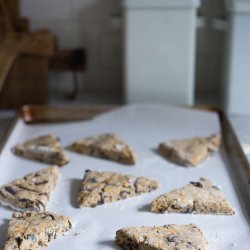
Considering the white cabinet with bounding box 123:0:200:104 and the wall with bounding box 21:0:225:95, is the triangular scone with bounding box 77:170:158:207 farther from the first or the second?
the wall with bounding box 21:0:225:95

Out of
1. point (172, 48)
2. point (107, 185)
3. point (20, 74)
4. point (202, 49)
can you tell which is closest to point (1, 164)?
point (107, 185)

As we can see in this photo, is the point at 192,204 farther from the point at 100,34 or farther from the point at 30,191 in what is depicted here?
the point at 100,34

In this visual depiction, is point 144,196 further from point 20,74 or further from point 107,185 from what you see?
point 20,74

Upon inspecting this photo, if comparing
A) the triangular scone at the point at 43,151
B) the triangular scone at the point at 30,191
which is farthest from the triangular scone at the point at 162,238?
the triangular scone at the point at 43,151

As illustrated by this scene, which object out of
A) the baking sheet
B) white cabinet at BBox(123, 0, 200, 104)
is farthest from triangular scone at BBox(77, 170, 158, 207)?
white cabinet at BBox(123, 0, 200, 104)

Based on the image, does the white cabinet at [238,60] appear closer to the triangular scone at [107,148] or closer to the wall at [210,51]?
the wall at [210,51]

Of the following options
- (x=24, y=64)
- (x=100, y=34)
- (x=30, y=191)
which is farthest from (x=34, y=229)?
(x=100, y=34)
